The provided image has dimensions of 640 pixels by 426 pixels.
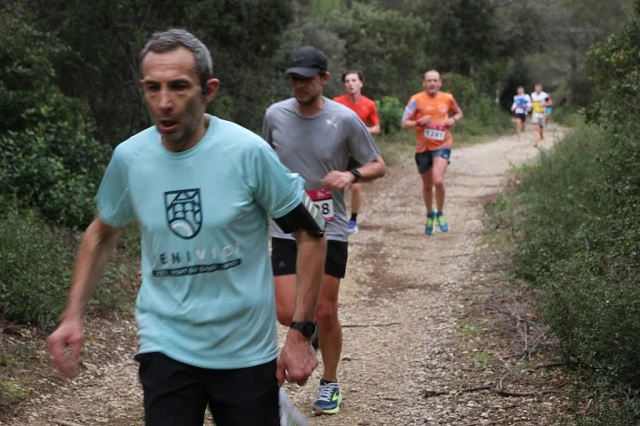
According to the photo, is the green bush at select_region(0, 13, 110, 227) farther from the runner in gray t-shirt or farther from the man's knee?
the man's knee

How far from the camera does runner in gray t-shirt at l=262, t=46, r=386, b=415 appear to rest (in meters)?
5.35

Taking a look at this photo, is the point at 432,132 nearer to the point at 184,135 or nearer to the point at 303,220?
the point at 303,220

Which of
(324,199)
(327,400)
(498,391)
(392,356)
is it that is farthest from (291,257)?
(392,356)

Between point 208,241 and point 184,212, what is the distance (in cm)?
12

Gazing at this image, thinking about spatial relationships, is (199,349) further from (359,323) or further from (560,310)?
(359,323)

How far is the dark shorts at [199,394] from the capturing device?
296cm

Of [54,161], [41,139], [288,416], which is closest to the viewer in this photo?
[288,416]

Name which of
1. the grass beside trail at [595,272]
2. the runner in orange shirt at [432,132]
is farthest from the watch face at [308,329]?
the runner in orange shirt at [432,132]

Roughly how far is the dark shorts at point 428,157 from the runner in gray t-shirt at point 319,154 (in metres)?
6.16

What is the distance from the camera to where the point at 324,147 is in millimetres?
5461

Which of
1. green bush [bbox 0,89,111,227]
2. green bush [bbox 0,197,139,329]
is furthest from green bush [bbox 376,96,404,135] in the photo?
green bush [bbox 0,197,139,329]

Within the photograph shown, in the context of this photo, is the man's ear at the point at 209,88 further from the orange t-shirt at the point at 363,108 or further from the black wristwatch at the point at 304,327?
the orange t-shirt at the point at 363,108

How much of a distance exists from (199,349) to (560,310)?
359 cm

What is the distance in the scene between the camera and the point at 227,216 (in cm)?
298
